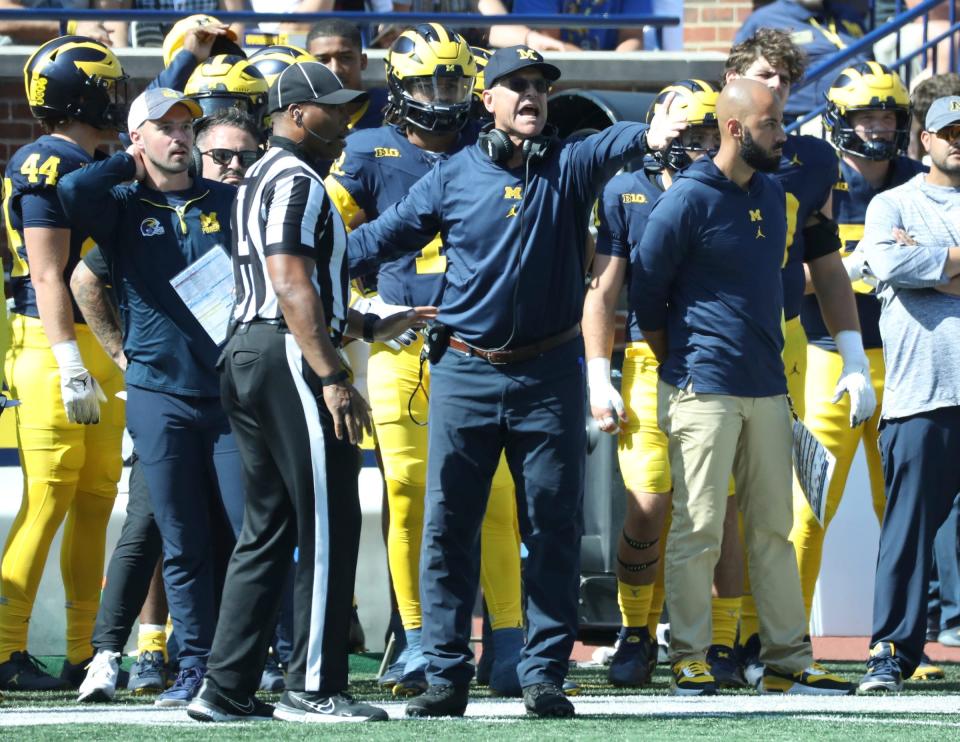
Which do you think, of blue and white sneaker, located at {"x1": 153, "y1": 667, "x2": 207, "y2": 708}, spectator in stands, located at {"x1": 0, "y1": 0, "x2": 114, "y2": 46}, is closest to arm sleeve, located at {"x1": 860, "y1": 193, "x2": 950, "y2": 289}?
blue and white sneaker, located at {"x1": 153, "y1": 667, "x2": 207, "y2": 708}

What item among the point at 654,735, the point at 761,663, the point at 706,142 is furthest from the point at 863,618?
the point at 654,735

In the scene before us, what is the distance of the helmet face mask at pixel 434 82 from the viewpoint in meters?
7.05

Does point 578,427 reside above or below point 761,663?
above

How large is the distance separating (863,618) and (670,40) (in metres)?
3.80

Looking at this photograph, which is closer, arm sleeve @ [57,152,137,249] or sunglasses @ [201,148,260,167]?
arm sleeve @ [57,152,137,249]

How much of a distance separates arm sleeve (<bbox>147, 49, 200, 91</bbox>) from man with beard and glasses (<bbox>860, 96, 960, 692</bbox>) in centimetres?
307

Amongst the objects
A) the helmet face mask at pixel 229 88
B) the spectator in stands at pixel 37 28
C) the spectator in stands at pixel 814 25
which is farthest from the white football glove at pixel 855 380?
the spectator in stands at pixel 37 28

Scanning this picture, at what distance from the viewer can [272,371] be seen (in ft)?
17.7

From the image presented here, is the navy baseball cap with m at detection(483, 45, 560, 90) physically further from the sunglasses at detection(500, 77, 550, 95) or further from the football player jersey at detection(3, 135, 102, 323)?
the football player jersey at detection(3, 135, 102, 323)

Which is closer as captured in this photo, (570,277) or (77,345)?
(570,277)

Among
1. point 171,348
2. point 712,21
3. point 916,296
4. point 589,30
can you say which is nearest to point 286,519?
point 171,348

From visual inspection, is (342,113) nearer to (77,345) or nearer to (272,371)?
(272,371)

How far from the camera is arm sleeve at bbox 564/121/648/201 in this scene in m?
5.75

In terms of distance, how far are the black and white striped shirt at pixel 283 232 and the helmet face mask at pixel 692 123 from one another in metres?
1.87
